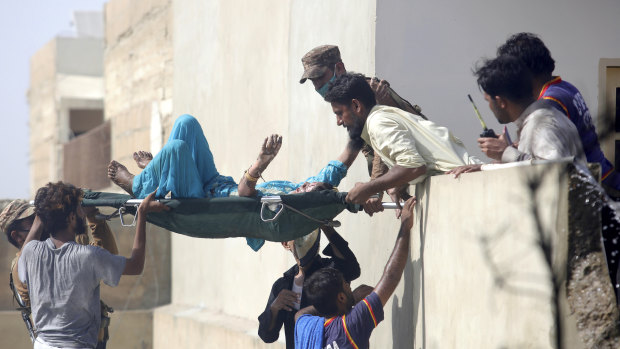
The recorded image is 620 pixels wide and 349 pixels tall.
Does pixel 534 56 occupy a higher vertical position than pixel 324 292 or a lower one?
higher

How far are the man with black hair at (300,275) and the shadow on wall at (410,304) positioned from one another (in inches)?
14.4

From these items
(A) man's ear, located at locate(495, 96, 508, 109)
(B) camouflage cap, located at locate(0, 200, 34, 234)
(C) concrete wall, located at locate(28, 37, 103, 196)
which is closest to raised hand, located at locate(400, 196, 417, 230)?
(A) man's ear, located at locate(495, 96, 508, 109)

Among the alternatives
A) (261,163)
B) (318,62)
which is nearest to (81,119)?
(318,62)

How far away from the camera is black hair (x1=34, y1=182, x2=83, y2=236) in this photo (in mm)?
5242

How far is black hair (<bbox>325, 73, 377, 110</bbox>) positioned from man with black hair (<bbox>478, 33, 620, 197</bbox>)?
78cm

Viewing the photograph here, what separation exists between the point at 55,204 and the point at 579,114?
300 centimetres

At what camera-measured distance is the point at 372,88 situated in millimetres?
5246

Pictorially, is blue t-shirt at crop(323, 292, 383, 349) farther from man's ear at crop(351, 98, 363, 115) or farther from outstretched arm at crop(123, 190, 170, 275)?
outstretched arm at crop(123, 190, 170, 275)

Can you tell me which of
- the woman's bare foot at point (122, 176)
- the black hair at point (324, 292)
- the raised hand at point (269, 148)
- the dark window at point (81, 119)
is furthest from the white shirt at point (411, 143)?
the dark window at point (81, 119)

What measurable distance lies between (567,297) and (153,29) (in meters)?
9.36

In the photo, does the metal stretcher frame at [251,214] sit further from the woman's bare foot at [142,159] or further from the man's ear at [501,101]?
the man's ear at [501,101]

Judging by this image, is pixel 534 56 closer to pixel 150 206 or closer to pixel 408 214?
pixel 408 214

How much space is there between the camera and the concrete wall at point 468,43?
6254 millimetres

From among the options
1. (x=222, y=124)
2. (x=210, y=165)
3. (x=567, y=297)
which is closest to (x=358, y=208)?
(x=210, y=165)
